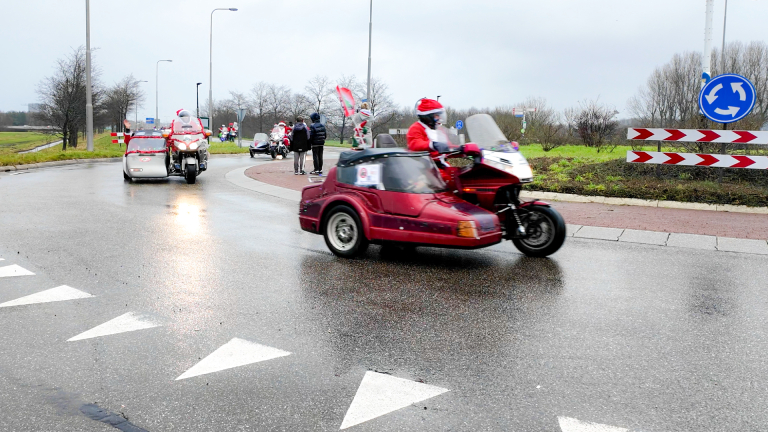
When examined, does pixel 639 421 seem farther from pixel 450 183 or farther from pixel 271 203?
pixel 271 203

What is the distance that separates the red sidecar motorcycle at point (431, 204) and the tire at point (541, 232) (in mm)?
11

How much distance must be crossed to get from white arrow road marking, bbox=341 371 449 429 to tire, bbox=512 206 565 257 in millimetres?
4320

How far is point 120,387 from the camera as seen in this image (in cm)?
396

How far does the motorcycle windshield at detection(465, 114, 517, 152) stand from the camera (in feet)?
27.0

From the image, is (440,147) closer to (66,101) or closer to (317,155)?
(317,155)

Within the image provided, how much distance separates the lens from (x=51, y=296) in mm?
6000

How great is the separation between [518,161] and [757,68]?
58971 mm

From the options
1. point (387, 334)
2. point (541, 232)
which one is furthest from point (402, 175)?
point (387, 334)

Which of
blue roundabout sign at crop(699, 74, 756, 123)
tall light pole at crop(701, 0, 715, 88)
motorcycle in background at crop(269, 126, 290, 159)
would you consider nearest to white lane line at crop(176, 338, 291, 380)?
blue roundabout sign at crop(699, 74, 756, 123)

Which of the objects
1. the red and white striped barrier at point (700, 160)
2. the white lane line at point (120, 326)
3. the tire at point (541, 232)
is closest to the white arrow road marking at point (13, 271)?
the white lane line at point (120, 326)

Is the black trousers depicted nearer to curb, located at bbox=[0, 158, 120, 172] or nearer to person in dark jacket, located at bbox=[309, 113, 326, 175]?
person in dark jacket, located at bbox=[309, 113, 326, 175]

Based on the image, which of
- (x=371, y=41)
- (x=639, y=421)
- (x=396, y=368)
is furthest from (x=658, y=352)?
(x=371, y=41)

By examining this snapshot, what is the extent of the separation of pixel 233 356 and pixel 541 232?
183 inches

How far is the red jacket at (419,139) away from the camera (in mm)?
8453
